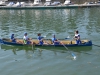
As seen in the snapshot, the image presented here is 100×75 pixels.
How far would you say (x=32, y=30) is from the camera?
37.1 meters

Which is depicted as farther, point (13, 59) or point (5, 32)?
point (5, 32)

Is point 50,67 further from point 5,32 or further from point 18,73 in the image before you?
point 5,32

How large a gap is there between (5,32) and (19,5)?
37785mm

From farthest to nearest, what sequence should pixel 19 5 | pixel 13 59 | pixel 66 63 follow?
pixel 19 5 → pixel 13 59 → pixel 66 63

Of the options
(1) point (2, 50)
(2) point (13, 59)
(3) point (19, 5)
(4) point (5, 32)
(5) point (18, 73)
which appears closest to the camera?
(5) point (18, 73)

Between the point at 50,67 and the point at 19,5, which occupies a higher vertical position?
the point at 19,5

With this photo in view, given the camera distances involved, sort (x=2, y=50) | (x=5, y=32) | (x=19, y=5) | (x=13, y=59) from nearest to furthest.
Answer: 1. (x=13, y=59)
2. (x=2, y=50)
3. (x=5, y=32)
4. (x=19, y=5)

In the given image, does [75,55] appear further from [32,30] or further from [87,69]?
[32,30]

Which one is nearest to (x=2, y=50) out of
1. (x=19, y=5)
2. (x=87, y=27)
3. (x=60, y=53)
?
(x=60, y=53)

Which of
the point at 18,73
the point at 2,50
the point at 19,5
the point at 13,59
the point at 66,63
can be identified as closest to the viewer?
the point at 18,73

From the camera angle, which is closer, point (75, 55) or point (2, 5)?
point (75, 55)

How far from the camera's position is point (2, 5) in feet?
249

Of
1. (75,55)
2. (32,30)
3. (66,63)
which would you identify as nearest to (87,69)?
(66,63)

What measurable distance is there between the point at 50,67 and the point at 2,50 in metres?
8.37
